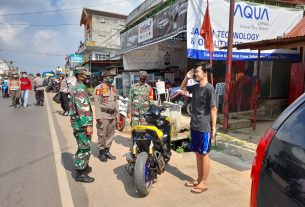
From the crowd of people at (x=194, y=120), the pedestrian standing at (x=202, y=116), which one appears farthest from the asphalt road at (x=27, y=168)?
the pedestrian standing at (x=202, y=116)

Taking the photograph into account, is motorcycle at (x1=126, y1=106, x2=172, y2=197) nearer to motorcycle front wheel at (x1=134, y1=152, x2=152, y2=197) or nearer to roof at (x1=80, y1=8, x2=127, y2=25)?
motorcycle front wheel at (x1=134, y1=152, x2=152, y2=197)

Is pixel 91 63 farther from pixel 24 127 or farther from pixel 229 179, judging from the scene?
pixel 229 179

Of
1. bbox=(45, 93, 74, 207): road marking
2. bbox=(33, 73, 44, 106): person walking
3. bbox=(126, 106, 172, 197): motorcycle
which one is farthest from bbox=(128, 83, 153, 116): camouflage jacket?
bbox=(33, 73, 44, 106): person walking

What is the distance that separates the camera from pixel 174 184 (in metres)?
4.50

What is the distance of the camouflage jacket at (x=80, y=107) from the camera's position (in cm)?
437

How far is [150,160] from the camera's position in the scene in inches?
167

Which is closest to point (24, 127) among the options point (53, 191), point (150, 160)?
point (53, 191)

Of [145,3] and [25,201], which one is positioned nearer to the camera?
[25,201]

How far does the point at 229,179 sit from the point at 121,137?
12.3 ft

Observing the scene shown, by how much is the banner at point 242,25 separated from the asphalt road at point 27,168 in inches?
200

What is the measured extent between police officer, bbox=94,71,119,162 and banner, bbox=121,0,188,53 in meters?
4.37

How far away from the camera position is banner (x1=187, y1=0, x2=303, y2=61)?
29.6 feet

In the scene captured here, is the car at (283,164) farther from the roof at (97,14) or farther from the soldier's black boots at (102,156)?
the roof at (97,14)

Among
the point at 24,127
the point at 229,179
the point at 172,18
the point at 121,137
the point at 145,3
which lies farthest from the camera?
the point at 145,3
